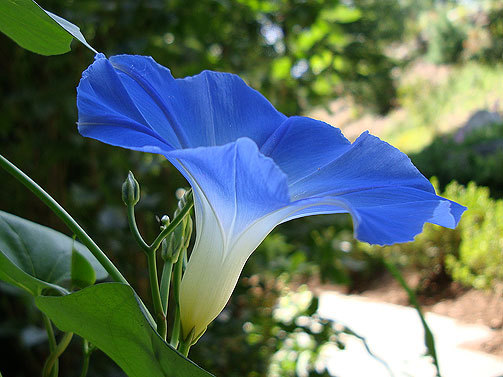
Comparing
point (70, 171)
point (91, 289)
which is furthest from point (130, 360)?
point (70, 171)

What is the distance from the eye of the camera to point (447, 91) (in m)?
9.23

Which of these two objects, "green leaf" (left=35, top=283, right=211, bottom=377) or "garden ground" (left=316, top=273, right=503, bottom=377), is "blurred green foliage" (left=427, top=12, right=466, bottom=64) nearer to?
"garden ground" (left=316, top=273, right=503, bottom=377)

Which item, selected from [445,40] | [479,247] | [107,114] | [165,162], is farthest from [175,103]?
[445,40]

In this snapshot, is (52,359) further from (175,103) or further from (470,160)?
(470,160)

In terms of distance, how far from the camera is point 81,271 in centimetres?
26

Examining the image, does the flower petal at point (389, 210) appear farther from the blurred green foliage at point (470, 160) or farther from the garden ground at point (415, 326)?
the blurred green foliage at point (470, 160)

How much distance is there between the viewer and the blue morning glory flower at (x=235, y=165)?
20cm

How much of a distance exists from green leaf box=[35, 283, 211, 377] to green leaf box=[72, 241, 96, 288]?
64mm

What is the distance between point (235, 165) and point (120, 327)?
0.22ft

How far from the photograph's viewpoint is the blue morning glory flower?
0.65ft

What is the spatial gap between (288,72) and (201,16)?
0.28m

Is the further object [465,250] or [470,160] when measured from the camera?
[470,160]

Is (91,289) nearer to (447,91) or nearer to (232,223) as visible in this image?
(232,223)

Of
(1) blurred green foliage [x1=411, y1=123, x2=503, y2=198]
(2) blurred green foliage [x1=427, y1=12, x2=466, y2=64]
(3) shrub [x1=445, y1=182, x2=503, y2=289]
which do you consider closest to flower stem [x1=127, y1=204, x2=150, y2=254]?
(3) shrub [x1=445, y1=182, x2=503, y2=289]
